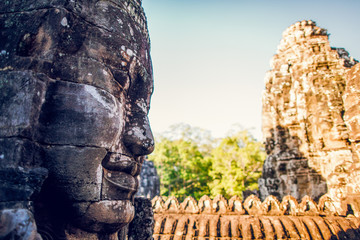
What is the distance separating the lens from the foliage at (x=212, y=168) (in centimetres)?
1686

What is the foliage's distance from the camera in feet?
55.3

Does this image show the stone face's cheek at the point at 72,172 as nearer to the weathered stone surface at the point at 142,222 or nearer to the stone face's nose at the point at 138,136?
the stone face's nose at the point at 138,136

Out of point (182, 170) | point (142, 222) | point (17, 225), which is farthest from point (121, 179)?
point (182, 170)

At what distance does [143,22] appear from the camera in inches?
85.0

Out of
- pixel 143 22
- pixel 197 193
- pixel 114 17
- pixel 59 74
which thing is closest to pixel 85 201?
pixel 59 74

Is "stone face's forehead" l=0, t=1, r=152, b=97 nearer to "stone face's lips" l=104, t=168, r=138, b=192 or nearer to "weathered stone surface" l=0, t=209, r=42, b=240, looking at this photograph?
"stone face's lips" l=104, t=168, r=138, b=192

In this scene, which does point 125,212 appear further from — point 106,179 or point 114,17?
point 114,17

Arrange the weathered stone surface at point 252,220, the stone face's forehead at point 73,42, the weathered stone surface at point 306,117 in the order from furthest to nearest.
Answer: the weathered stone surface at point 306,117 < the weathered stone surface at point 252,220 < the stone face's forehead at point 73,42

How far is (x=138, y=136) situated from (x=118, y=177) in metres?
0.31

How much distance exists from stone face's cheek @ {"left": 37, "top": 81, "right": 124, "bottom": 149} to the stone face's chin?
357 mm

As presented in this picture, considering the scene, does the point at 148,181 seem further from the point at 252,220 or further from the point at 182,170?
the point at 252,220

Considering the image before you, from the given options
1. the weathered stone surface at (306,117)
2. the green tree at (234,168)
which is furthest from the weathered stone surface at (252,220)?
the green tree at (234,168)

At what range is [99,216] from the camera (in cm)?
148

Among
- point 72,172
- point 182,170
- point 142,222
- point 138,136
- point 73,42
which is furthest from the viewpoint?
point 182,170
